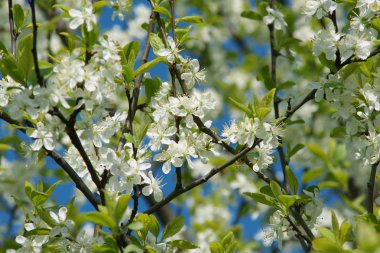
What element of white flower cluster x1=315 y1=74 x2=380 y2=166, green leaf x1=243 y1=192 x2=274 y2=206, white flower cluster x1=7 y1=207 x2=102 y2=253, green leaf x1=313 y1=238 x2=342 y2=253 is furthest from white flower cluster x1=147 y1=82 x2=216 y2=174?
green leaf x1=313 y1=238 x2=342 y2=253

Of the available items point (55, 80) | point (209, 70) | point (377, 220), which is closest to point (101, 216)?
point (55, 80)

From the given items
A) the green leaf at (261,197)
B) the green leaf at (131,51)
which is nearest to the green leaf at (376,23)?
the green leaf at (261,197)

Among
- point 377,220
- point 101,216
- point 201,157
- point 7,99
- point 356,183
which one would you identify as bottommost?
point 356,183

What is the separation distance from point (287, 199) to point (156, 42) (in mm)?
681

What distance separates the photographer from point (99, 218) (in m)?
1.67

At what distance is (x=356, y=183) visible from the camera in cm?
528

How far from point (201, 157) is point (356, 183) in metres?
3.46

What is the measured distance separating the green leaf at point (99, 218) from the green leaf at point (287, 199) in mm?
593

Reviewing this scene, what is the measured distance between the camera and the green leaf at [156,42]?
2.20 meters

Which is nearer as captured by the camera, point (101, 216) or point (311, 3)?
point (101, 216)

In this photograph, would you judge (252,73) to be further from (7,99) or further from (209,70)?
(7,99)

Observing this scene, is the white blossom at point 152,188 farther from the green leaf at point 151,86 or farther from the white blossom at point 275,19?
the white blossom at point 275,19

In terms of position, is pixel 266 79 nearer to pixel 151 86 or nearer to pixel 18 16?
A: pixel 151 86

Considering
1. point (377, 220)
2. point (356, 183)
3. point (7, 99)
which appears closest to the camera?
point (7, 99)
